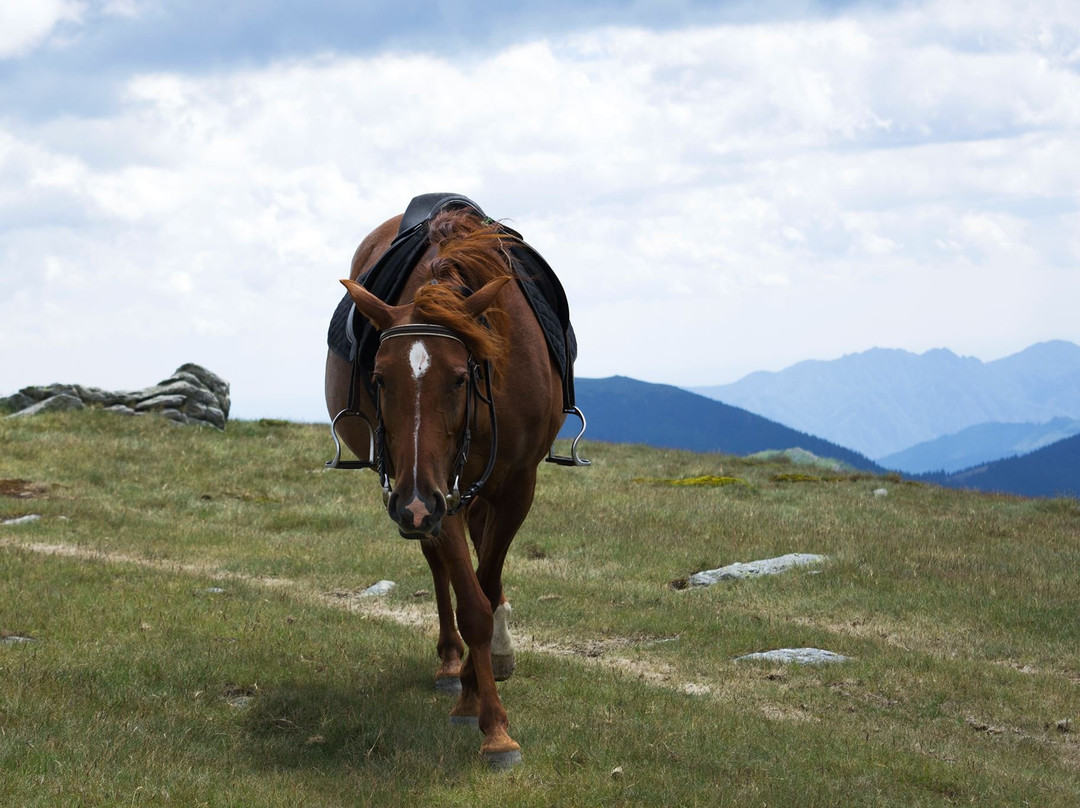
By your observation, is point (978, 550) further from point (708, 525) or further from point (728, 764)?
point (728, 764)

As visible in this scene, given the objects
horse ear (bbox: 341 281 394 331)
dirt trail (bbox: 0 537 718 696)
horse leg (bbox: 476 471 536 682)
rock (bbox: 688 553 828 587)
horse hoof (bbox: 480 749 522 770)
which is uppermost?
horse ear (bbox: 341 281 394 331)

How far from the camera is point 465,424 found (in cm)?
641

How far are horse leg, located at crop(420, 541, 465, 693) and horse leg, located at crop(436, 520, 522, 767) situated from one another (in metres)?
1.62

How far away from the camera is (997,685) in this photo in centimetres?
1027

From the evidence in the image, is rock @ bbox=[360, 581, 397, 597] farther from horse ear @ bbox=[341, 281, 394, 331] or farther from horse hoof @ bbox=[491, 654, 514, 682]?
horse ear @ bbox=[341, 281, 394, 331]

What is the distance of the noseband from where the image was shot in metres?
6.20

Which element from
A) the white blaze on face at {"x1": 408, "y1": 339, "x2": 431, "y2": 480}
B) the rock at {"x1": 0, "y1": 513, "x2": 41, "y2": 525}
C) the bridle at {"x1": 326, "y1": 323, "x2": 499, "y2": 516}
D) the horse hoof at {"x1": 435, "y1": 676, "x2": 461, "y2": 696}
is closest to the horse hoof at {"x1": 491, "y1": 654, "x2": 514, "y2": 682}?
the horse hoof at {"x1": 435, "y1": 676, "x2": 461, "y2": 696}

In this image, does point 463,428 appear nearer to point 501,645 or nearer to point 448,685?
point 501,645

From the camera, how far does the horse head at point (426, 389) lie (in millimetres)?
5824

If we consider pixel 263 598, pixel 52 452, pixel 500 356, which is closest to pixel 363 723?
pixel 500 356

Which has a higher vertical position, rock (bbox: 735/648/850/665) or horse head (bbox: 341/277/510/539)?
horse head (bbox: 341/277/510/539)

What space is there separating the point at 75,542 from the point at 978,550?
14150 millimetres

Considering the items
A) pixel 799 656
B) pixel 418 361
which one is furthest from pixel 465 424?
pixel 799 656

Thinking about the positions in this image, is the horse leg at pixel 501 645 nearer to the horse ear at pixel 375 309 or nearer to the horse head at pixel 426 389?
the horse head at pixel 426 389
